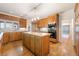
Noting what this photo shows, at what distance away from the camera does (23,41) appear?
1.70 m

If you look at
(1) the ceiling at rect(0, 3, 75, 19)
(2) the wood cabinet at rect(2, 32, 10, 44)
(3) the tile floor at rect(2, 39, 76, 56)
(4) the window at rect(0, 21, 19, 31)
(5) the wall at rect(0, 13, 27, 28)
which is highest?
(1) the ceiling at rect(0, 3, 75, 19)

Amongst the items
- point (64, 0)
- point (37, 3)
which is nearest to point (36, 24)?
point (37, 3)

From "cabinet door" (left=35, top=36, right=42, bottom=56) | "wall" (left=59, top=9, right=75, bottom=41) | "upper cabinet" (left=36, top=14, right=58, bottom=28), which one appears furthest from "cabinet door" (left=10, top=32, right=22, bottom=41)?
"wall" (left=59, top=9, right=75, bottom=41)

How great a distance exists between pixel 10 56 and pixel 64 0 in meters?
1.54

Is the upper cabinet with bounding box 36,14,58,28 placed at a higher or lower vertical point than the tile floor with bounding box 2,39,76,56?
higher

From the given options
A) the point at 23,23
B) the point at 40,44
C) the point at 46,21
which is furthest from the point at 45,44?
the point at 23,23

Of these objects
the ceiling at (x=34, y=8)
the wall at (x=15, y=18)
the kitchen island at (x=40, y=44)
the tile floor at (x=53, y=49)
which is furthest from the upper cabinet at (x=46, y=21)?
the tile floor at (x=53, y=49)

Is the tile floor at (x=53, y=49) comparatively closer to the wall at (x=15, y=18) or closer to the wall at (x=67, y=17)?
the wall at (x=67, y=17)

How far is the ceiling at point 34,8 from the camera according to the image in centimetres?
142

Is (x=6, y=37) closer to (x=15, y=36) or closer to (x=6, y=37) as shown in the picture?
(x=6, y=37)

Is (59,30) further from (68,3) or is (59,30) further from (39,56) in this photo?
(39,56)

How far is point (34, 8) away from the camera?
4.70 feet

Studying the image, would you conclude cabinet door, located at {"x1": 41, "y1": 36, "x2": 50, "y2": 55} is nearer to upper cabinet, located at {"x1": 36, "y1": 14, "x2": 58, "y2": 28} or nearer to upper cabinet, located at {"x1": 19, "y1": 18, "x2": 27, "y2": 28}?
upper cabinet, located at {"x1": 36, "y1": 14, "x2": 58, "y2": 28}

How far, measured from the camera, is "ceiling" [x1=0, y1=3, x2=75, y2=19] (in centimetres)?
142
